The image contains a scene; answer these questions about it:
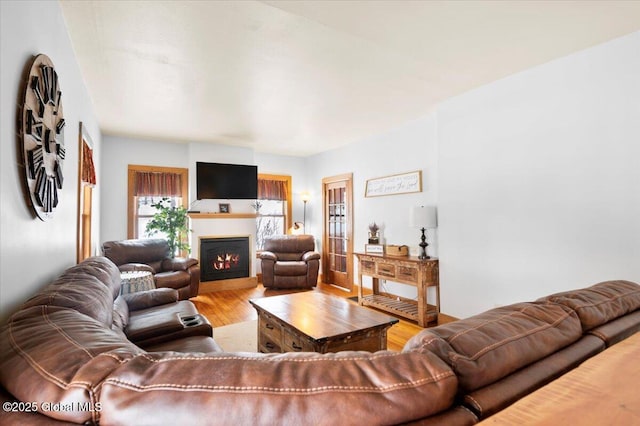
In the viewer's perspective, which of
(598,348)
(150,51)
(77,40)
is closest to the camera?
(598,348)

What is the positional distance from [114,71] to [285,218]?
432cm

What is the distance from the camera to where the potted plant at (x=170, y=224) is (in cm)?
491

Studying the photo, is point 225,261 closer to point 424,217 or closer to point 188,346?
point 424,217

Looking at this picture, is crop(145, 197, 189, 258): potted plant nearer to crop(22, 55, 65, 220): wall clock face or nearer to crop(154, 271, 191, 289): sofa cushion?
crop(154, 271, 191, 289): sofa cushion

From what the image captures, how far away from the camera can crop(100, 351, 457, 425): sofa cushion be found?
0.57 metres

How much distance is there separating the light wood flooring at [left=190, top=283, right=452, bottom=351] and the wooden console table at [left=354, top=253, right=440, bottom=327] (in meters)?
0.13

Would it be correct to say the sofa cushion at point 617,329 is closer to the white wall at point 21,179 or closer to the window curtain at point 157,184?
the white wall at point 21,179

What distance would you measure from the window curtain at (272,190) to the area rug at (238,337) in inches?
125

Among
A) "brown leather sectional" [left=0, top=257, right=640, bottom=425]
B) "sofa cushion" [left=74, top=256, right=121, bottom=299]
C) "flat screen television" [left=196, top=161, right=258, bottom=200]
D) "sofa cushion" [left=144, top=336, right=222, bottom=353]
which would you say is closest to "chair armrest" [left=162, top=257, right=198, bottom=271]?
"flat screen television" [left=196, top=161, right=258, bottom=200]

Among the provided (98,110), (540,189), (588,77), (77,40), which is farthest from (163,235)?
(588,77)

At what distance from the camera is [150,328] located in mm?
2021

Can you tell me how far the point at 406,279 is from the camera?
3.84 meters

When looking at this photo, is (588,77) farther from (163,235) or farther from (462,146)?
(163,235)

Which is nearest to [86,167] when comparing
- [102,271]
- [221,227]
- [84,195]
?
[84,195]
